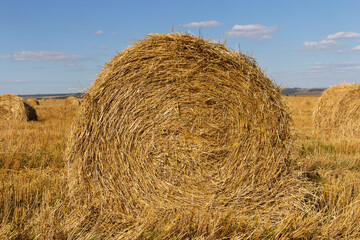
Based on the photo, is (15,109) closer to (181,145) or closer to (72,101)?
(72,101)

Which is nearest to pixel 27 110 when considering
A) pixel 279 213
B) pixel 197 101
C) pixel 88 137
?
pixel 88 137

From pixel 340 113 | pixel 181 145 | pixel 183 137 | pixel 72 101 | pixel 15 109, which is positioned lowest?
pixel 181 145

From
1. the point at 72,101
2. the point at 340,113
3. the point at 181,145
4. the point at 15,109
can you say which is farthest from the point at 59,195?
the point at 72,101

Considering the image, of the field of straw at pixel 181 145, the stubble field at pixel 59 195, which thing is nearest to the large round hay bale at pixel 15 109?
the stubble field at pixel 59 195

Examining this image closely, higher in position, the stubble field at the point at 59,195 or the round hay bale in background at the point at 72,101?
the round hay bale in background at the point at 72,101

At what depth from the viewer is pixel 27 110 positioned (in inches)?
542

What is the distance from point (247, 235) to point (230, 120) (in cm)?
A: 145

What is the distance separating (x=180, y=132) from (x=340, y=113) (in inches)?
299

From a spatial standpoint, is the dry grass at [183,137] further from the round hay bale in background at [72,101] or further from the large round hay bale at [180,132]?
the round hay bale in background at [72,101]

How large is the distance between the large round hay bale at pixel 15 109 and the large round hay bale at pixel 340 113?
36.5 ft

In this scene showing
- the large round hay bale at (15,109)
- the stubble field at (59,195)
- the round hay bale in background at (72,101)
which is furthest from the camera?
the round hay bale in background at (72,101)

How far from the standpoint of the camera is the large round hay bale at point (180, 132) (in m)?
4.34

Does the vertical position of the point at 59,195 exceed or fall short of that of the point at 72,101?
it falls short

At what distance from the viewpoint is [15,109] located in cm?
1402
